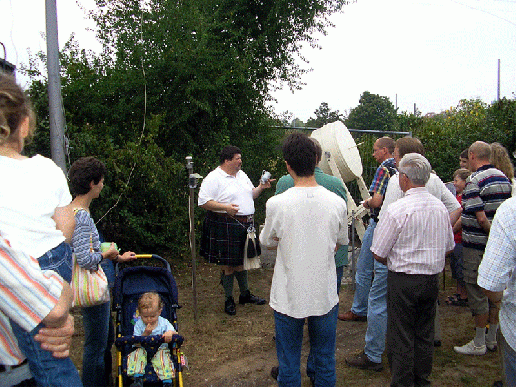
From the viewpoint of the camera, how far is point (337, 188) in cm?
367

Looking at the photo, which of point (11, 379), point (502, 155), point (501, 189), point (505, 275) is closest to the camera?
point (11, 379)

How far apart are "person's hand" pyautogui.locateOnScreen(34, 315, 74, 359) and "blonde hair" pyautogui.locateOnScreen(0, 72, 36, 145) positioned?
0.66 meters

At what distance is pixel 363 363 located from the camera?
3934 mm

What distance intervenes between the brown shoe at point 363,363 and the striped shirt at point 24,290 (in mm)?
3131

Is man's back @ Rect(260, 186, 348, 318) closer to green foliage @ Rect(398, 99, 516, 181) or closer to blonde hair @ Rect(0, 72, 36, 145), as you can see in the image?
blonde hair @ Rect(0, 72, 36, 145)

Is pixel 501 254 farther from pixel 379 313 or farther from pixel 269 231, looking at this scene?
pixel 379 313

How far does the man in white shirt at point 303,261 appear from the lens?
2.78 m

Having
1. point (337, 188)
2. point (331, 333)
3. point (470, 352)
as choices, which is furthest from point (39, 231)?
point (470, 352)

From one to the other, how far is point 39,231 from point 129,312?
2109 millimetres

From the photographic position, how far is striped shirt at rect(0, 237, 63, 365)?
1312 millimetres

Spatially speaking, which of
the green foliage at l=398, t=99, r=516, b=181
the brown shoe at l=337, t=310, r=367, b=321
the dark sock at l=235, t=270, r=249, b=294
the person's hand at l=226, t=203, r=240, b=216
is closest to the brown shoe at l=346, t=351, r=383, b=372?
the brown shoe at l=337, t=310, r=367, b=321

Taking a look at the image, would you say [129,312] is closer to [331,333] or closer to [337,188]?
[331,333]

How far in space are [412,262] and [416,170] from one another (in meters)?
0.64

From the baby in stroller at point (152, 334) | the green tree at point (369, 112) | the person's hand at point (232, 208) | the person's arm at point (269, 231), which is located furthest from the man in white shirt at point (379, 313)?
the green tree at point (369, 112)
